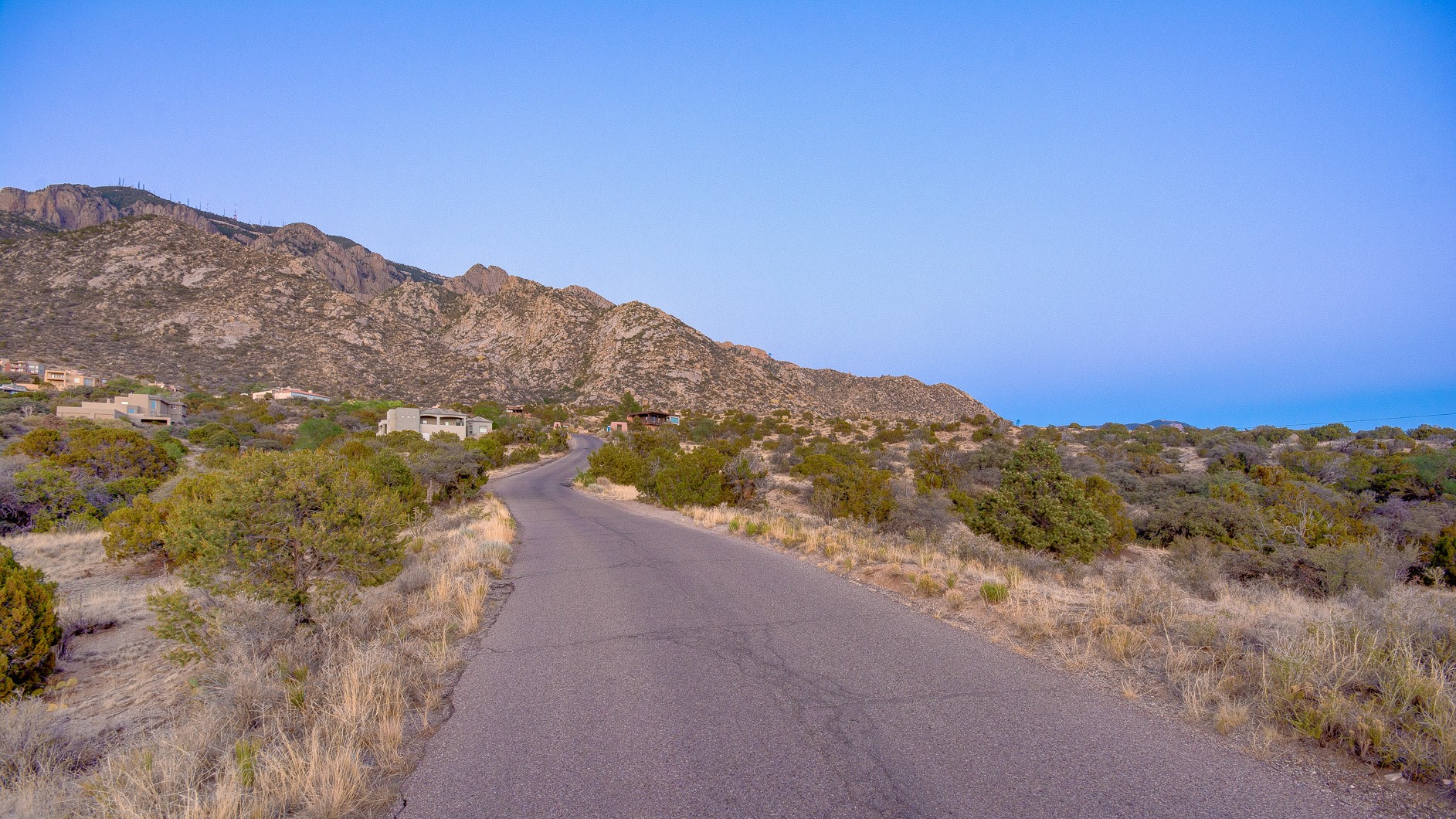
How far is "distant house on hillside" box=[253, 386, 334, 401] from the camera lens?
5534cm

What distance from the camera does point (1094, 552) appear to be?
14430mm

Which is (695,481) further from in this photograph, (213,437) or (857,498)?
(213,437)

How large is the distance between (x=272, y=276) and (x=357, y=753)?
86171 mm

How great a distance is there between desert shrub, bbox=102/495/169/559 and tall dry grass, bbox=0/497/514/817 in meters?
9.28

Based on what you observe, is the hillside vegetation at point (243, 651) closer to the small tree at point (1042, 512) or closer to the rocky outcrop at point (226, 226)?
the small tree at point (1042, 512)

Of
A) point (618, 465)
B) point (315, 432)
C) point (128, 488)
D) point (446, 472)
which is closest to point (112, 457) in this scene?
point (128, 488)

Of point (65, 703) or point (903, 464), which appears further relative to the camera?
point (903, 464)

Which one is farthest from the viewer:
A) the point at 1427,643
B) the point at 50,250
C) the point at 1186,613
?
the point at 50,250

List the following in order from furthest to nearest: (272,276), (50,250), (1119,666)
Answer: (272,276), (50,250), (1119,666)

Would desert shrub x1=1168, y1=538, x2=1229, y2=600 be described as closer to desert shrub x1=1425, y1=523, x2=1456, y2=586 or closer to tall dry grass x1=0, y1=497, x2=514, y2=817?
desert shrub x1=1425, y1=523, x2=1456, y2=586

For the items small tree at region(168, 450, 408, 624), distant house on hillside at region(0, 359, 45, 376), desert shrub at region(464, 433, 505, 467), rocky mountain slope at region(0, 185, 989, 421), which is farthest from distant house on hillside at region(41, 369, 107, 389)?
small tree at region(168, 450, 408, 624)

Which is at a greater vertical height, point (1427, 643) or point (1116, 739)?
point (1427, 643)

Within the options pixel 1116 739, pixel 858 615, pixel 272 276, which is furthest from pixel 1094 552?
pixel 272 276

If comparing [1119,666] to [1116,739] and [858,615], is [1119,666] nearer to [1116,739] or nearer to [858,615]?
[1116,739]
